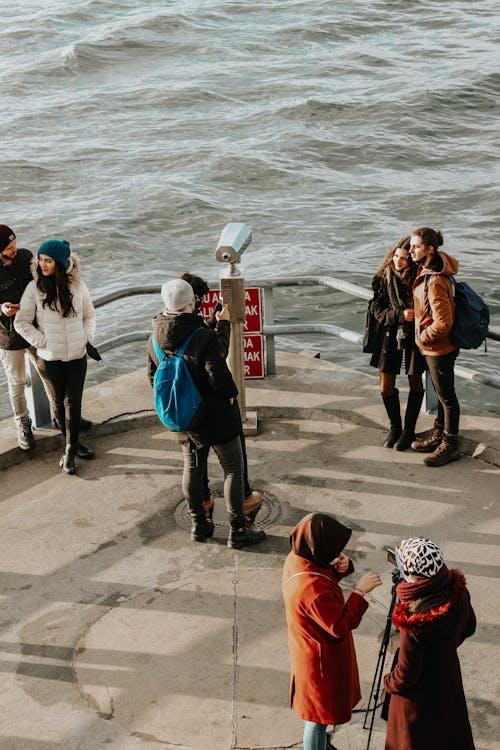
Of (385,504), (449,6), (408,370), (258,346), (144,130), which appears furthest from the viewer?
(449,6)

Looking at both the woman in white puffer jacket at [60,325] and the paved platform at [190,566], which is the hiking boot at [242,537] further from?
the woman in white puffer jacket at [60,325]

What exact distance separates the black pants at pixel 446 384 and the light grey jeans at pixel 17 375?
2778mm

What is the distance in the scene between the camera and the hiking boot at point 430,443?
7.01 m

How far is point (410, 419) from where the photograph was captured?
22.9 ft

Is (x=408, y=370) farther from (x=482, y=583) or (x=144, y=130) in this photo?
(x=144, y=130)

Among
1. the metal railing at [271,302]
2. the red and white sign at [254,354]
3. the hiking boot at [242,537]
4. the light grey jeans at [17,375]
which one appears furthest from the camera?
the red and white sign at [254,354]

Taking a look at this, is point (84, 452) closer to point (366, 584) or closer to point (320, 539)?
point (366, 584)

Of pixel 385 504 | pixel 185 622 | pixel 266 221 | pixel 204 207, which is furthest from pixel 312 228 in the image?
pixel 185 622

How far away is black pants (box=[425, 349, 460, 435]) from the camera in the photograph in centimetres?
667

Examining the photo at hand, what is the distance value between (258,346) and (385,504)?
2029 mm

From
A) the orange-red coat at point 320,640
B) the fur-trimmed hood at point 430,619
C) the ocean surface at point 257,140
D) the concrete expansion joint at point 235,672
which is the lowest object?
the ocean surface at point 257,140

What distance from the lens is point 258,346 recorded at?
797 centimetres

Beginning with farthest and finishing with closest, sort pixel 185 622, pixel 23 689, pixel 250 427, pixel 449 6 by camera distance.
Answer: pixel 449 6
pixel 250 427
pixel 185 622
pixel 23 689

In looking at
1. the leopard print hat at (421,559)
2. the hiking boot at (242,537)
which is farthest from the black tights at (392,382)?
the leopard print hat at (421,559)
